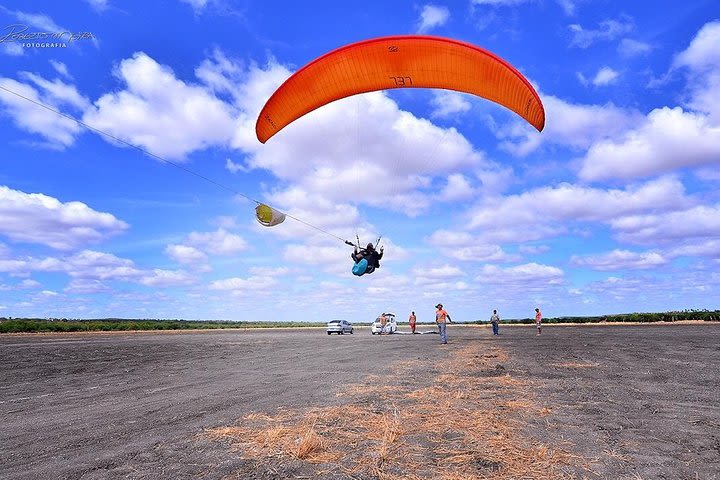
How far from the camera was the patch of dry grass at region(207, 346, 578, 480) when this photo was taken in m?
4.54

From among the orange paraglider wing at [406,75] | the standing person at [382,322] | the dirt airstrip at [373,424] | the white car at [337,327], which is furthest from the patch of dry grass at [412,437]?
the white car at [337,327]

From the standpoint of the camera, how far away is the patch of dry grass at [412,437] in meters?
4.54

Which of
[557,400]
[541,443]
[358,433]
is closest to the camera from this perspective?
[541,443]

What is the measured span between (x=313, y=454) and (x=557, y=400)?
5.12m

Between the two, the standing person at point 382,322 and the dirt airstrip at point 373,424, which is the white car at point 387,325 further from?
the dirt airstrip at point 373,424

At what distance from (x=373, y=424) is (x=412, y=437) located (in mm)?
774

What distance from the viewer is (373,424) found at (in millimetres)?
6176

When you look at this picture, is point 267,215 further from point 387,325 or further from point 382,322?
point 387,325

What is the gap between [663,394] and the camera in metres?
8.58

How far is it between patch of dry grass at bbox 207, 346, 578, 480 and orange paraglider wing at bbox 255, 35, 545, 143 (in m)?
10.1

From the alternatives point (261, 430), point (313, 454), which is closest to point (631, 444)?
point (313, 454)

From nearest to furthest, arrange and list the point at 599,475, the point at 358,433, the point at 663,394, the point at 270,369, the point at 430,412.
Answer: the point at 599,475 → the point at 358,433 → the point at 430,412 → the point at 663,394 → the point at 270,369

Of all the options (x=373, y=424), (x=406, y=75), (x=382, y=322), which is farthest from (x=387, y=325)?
(x=373, y=424)

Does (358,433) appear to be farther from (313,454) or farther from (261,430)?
(261,430)
